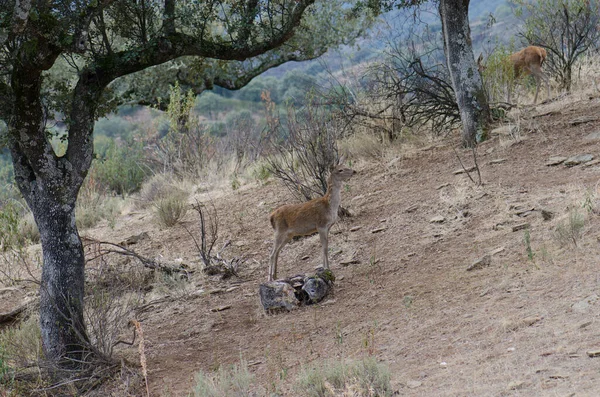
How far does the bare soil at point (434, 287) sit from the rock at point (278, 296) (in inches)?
4.4

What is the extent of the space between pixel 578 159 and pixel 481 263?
11.0 feet

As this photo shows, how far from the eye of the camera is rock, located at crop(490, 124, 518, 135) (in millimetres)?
12102

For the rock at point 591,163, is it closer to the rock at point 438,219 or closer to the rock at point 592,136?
the rock at point 592,136

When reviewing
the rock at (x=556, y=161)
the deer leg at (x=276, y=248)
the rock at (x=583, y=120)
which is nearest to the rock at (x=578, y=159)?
the rock at (x=556, y=161)

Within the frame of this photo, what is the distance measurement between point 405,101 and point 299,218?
20.9 ft

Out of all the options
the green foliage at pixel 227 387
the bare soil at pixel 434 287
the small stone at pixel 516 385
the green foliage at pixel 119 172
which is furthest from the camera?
the green foliage at pixel 119 172

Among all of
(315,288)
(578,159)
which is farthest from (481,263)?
(578,159)

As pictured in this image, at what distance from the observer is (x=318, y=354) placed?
6.74 m

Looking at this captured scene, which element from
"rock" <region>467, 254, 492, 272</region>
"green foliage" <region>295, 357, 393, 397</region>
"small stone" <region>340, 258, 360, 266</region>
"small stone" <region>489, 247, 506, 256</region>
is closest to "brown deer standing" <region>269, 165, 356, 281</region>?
"small stone" <region>340, 258, 360, 266</region>

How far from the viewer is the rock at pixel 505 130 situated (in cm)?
1210

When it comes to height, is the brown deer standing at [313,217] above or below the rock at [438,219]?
above

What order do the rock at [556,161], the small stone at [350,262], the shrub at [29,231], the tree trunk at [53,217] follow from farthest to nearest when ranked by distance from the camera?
the shrub at [29,231] → the rock at [556,161] → the small stone at [350,262] → the tree trunk at [53,217]

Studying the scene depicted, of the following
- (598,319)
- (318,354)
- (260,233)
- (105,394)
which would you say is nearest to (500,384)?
(598,319)

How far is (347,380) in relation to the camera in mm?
5438
